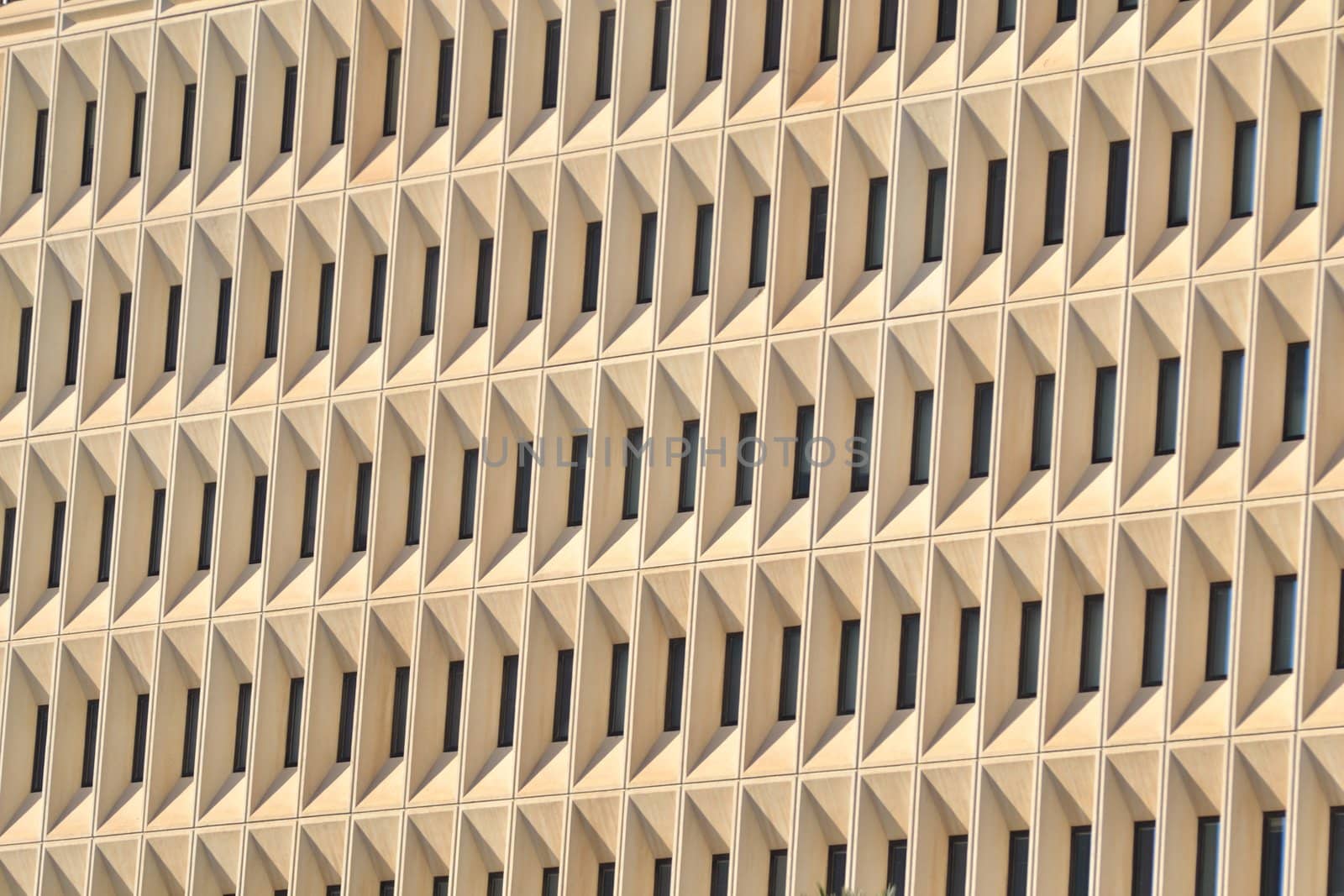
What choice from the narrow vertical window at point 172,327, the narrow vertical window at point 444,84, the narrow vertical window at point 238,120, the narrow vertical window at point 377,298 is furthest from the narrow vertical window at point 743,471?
the narrow vertical window at point 238,120

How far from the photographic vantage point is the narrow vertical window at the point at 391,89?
71.8 m

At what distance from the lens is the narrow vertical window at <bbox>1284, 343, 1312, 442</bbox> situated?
199ft

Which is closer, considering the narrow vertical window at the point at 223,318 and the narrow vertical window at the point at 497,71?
the narrow vertical window at the point at 497,71

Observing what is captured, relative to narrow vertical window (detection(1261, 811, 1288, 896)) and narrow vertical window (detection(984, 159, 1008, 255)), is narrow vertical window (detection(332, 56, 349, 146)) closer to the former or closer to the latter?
narrow vertical window (detection(984, 159, 1008, 255))

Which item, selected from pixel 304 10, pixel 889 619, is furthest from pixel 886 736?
pixel 304 10

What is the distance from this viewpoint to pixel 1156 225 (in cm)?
6228

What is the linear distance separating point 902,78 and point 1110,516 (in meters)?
9.14

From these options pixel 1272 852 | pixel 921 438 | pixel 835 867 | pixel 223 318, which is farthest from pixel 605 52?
pixel 1272 852

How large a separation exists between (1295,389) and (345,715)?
64.1 feet

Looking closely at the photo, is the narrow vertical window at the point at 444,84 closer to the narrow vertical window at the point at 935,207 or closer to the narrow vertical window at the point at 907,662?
the narrow vertical window at the point at 935,207

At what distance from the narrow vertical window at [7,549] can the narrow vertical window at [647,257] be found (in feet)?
47.8

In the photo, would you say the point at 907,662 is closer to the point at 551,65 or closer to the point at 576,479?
the point at 576,479

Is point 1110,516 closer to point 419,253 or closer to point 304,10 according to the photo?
point 419,253

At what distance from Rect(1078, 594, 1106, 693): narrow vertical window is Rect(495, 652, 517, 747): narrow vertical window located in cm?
1133
